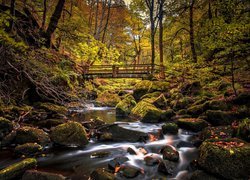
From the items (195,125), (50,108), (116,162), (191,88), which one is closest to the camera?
(116,162)

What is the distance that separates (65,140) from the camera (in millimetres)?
6527

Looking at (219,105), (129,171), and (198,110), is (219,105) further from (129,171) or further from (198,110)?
(129,171)

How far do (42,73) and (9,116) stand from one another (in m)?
2.54

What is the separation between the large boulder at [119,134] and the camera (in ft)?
24.2

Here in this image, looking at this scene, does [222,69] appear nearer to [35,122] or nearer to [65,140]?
[65,140]

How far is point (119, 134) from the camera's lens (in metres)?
7.57

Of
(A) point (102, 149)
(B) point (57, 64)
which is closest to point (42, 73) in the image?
(B) point (57, 64)

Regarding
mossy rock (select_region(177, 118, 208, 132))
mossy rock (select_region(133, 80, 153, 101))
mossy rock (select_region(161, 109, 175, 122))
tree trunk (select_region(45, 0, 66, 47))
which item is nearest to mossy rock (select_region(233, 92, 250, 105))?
mossy rock (select_region(177, 118, 208, 132))

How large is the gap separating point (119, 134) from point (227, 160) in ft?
13.3

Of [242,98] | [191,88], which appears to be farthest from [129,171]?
[191,88]

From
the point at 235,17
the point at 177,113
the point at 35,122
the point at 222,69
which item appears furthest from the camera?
the point at 177,113

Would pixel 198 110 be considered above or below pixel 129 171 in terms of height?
above

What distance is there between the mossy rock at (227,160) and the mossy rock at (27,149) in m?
4.53

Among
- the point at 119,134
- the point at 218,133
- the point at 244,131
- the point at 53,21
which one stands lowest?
the point at 119,134
